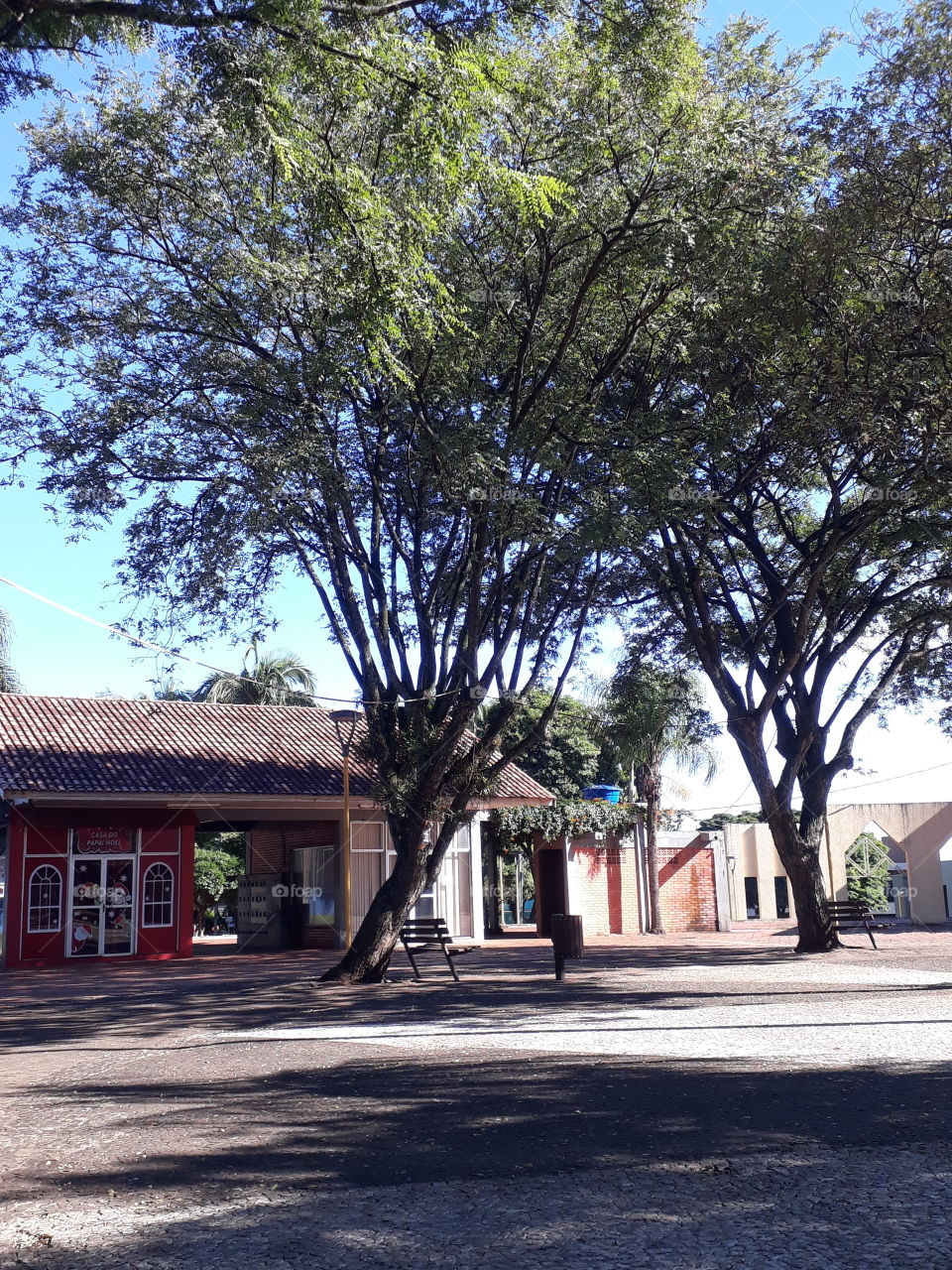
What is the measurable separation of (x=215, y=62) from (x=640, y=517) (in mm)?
7324

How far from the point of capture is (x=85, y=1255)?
4.48 m

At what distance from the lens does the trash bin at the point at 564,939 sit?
16.3 metres

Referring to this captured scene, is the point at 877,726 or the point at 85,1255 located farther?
the point at 877,726

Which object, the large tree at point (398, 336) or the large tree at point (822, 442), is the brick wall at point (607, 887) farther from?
the large tree at point (398, 336)

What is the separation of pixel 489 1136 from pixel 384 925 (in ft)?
33.4

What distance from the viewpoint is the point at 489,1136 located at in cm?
630

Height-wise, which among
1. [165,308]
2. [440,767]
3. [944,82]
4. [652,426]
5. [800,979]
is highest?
[944,82]

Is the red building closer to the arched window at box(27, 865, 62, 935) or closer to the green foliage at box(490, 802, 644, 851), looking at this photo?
the arched window at box(27, 865, 62, 935)

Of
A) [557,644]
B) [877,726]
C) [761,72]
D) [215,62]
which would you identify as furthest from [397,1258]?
[877,726]

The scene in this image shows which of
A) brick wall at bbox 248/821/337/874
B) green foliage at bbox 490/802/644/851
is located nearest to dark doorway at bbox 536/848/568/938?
green foliage at bbox 490/802/644/851

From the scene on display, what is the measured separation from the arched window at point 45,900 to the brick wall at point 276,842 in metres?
6.28

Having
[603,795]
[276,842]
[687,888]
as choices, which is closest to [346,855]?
[276,842]

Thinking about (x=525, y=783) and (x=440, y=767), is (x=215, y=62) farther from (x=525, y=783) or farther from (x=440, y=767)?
(x=525, y=783)

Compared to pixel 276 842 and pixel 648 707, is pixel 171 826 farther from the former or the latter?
pixel 648 707
